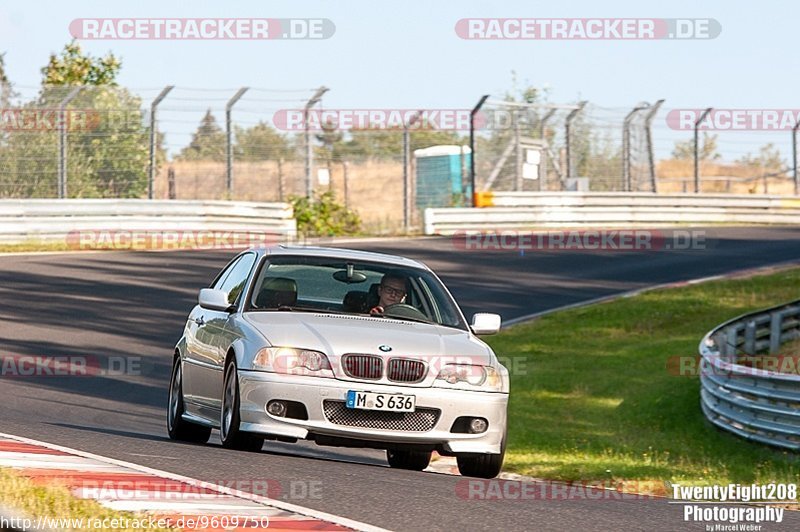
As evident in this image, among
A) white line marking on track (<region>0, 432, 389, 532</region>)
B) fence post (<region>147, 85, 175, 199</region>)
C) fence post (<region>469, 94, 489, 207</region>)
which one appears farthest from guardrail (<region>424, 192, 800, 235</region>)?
white line marking on track (<region>0, 432, 389, 532</region>)

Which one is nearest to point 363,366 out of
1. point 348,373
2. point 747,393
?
Result: point 348,373

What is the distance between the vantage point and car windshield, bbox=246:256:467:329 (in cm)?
1030

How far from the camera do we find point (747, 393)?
45.4 feet

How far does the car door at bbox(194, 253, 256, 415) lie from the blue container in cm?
2381

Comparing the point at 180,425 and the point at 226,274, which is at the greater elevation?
the point at 226,274

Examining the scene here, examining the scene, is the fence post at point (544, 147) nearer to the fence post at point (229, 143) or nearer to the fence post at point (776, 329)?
the fence post at point (229, 143)

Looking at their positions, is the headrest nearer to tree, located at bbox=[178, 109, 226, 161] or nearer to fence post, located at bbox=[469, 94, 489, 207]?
tree, located at bbox=[178, 109, 226, 161]

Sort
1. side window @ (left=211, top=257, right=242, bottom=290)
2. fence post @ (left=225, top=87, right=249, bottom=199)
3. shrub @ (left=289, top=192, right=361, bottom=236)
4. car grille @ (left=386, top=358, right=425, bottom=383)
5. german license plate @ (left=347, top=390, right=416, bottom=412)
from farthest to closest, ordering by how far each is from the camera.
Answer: shrub @ (left=289, top=192, right=361, bottom=236)
fence post @ (left=225, top=87, right=249, bottom=199)
side window @ (left=211, top=257, right=242, bottom=290)
car grille @ (left=386, top=358, right=425, bottom=383)
german license plate @ (left=347, top=390, right=416, bottom=412)

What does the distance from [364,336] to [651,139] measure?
27030mm

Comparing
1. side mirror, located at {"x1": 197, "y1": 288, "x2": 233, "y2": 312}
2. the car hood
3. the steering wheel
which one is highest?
side mirror, located at {"x1": 197, "y1": 288, "x2": 233, "y2": 312}

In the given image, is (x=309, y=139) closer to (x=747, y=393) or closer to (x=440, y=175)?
(x=440, y=175)

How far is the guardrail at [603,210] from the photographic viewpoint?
3244 centimetres

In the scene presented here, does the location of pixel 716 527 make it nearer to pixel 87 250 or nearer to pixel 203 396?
pixel 203 396

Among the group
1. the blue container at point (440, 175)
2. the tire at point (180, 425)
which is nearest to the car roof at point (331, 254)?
the tire at point (180, 425)
